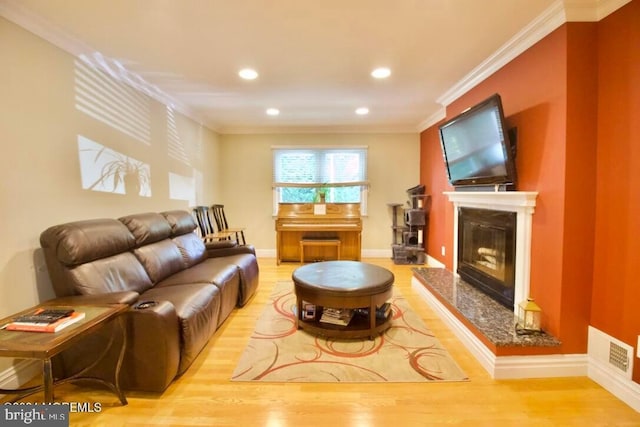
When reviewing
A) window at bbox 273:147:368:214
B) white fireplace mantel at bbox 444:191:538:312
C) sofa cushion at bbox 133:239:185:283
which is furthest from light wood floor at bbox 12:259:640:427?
window at bbox 273:147:368:214

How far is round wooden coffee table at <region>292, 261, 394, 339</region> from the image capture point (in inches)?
91.7

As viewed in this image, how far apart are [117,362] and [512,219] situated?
2.99 metres

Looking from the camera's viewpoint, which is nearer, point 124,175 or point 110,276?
point 110,276

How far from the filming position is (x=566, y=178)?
6.17 ft

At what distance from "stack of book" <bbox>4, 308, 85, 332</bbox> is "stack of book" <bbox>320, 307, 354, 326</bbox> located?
67.3 inches

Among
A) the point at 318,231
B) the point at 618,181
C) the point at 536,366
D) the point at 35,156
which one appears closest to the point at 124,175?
the point at 35,156

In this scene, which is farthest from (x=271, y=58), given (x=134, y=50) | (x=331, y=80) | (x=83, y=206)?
(x=83, y=206)

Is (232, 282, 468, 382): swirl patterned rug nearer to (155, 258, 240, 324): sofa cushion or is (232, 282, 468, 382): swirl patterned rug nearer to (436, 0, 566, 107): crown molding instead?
(155, 258, 240, 324): sofa cushion

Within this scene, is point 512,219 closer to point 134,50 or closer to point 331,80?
point 331,80

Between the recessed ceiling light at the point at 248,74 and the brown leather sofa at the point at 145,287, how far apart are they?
168 cm

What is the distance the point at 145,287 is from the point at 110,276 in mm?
343

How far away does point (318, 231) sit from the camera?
5.05 m

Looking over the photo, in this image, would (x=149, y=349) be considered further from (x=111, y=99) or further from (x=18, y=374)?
(x=111, y=99)

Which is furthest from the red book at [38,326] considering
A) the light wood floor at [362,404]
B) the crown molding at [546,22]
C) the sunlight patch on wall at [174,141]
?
the crown molding at [546,22]
